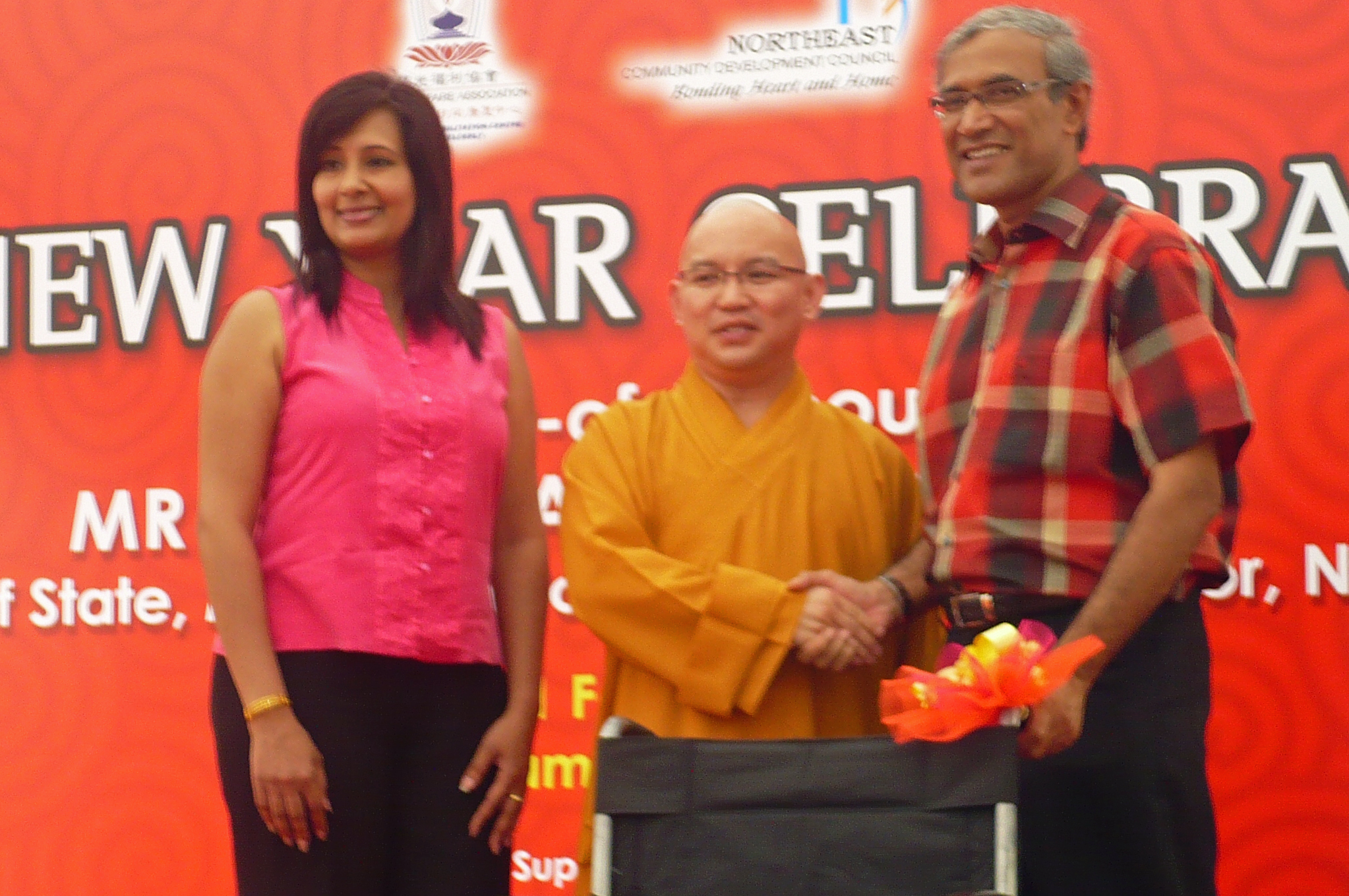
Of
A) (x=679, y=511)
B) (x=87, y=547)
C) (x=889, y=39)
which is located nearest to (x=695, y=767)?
(x=679, y=511)

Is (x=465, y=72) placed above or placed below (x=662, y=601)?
above

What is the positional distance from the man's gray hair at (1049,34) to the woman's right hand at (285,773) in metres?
1.18

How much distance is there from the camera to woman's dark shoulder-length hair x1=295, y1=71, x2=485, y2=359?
2.01m

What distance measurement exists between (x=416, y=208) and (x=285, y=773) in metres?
0.74

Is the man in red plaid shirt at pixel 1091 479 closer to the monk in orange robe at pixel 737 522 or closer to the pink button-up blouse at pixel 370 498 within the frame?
the monk in orange robe at pixel 737 522

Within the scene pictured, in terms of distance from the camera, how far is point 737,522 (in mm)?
2193

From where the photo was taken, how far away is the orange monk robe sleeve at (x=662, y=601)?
209 cm

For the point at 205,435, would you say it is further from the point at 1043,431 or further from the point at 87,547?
the point at 87,547

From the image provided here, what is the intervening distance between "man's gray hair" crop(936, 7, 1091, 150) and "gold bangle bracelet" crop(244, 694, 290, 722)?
117 centimetres

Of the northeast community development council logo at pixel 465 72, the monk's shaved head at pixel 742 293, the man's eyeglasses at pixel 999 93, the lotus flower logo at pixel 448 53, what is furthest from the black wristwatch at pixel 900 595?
the lotus flower logo at pixel 448 53

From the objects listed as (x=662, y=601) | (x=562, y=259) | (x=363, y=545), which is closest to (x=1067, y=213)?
(x=662, y=601)

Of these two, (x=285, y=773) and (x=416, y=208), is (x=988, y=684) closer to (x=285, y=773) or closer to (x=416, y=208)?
(x=285, y=773)

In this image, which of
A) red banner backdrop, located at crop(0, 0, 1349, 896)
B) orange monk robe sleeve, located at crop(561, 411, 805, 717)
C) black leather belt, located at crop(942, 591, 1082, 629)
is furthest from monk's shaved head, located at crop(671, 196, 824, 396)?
red banner backdrop, located at crop(0, 0, 1349, 896)

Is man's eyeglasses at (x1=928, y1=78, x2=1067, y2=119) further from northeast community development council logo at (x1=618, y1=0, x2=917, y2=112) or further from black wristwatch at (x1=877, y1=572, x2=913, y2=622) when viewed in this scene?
northeast community development council logo at (x1=618, y1=0, x2=917, y2=112)
